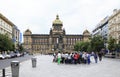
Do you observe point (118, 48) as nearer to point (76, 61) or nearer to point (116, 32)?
point (116, 32)

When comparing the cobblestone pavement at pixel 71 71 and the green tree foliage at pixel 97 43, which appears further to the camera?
the green tree foliage at pixel 97 43

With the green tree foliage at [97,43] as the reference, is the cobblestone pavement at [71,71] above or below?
below

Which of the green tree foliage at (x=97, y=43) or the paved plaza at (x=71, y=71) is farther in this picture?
the green tree foliage at (x=97, y=43)

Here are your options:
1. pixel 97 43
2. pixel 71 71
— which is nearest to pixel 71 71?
pixel 71 71

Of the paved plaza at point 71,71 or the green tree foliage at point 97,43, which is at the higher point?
the green tree foliage at point 97,43

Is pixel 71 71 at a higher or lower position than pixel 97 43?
lower

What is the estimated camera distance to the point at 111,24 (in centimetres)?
14262

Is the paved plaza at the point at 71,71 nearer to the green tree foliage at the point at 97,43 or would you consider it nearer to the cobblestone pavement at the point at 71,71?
the cobblestone pavement at the point at 71,71

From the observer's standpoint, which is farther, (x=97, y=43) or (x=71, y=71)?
Answer: (x=97, y=43)

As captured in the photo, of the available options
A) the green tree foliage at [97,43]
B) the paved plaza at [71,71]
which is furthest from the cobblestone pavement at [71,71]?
the green tree foliage at [97,43]

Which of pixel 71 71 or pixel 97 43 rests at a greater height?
pixel 97 43

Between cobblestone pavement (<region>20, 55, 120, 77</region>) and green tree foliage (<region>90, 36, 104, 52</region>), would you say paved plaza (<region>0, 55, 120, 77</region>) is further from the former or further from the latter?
green tree foliage (<region>90, 36, 104, 52</region>)

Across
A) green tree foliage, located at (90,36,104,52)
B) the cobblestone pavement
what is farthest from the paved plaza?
green tree foliage, located at (90,36,104,52)

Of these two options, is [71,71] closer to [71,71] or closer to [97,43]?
[71,71]
